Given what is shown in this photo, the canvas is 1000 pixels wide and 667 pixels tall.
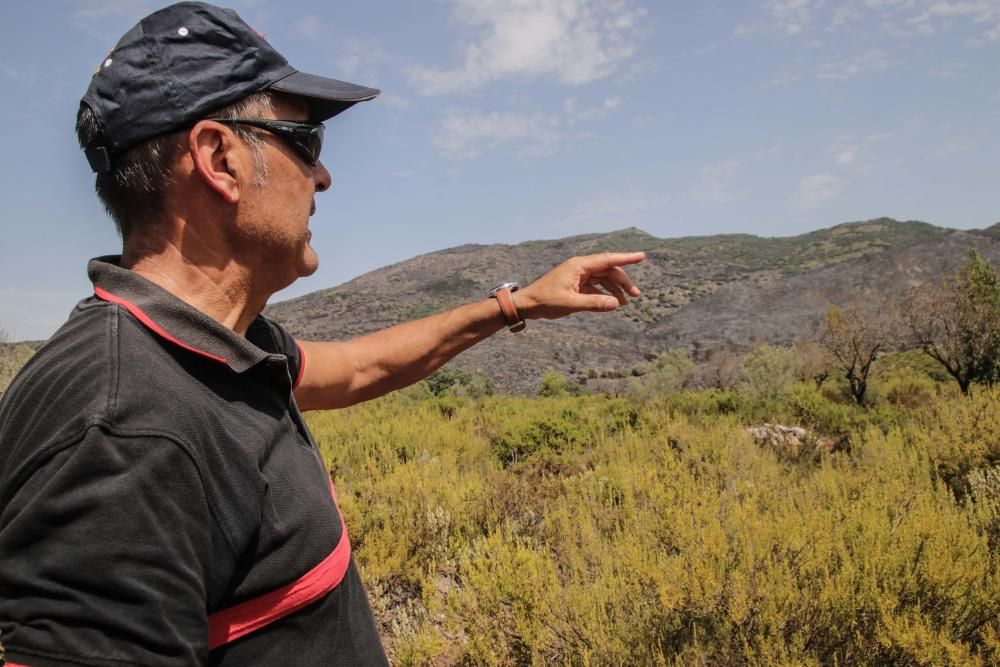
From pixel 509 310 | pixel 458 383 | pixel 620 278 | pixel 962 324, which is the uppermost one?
pixel 620 278

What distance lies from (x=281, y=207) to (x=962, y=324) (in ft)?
55.8

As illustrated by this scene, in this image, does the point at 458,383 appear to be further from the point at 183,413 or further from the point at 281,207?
the point at 183,413

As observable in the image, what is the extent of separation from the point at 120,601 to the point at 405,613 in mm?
3395

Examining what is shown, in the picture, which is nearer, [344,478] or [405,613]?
[405,613]

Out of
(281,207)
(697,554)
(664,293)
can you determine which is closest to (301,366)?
(281,207)

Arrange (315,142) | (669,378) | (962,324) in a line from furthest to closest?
(669,378) → (962,324) → (315,142)

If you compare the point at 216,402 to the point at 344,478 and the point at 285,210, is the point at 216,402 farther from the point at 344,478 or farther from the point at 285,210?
the point at 344,478

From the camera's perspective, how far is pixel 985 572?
9.01 ft

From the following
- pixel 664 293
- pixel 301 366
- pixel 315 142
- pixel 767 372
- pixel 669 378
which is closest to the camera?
pixel 315 142

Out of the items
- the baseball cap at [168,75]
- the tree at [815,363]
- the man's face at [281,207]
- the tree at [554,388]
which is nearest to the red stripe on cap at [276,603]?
the man's face at [281,207]

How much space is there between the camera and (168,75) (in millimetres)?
1169

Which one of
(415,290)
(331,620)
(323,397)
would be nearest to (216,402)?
(331,620)

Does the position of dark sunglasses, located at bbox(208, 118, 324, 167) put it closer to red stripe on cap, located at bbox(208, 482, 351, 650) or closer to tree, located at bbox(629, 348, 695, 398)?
red stripe on cap, located at bbox(208, 482, 351, 650)

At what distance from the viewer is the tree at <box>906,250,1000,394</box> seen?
45.0 ft
